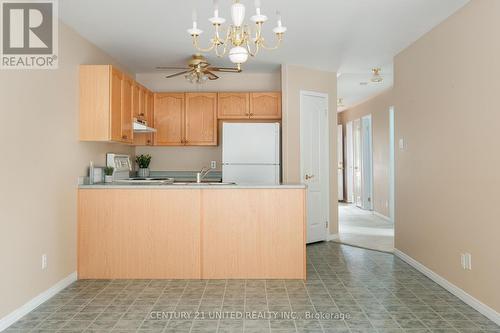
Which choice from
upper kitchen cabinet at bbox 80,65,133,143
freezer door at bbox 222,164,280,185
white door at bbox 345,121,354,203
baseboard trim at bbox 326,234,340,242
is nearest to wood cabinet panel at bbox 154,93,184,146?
freezer door at bbox 222,164,280,185

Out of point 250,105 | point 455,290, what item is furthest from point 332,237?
point 455,290

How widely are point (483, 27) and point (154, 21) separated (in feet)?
9.35

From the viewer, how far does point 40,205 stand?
3199 millimetres

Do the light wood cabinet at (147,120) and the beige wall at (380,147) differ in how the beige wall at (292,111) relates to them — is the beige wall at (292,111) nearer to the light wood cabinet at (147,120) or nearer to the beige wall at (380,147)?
the light wood cabinet at (147,120)

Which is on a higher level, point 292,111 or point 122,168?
point 292,111

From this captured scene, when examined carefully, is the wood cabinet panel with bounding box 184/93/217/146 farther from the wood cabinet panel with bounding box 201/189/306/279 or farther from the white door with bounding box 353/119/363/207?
the white door with bounding box 353/119/363/207

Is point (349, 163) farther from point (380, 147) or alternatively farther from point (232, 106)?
point (232, 106)

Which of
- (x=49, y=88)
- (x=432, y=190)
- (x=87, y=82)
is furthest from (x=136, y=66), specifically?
(x=432, y=190)

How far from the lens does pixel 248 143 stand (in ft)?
17.4

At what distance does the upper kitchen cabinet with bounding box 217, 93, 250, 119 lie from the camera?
5594 millimetres

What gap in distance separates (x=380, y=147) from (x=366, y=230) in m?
2.23

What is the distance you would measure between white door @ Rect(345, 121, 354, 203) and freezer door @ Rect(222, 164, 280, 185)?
536 centimetres

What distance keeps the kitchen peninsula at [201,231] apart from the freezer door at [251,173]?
151cm

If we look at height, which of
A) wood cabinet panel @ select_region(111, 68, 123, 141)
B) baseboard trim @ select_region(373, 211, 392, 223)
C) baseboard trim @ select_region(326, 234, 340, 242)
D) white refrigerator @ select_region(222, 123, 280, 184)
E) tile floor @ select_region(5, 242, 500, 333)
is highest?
wood cabinet panel @ select_region(111, 68, 123, 141)
